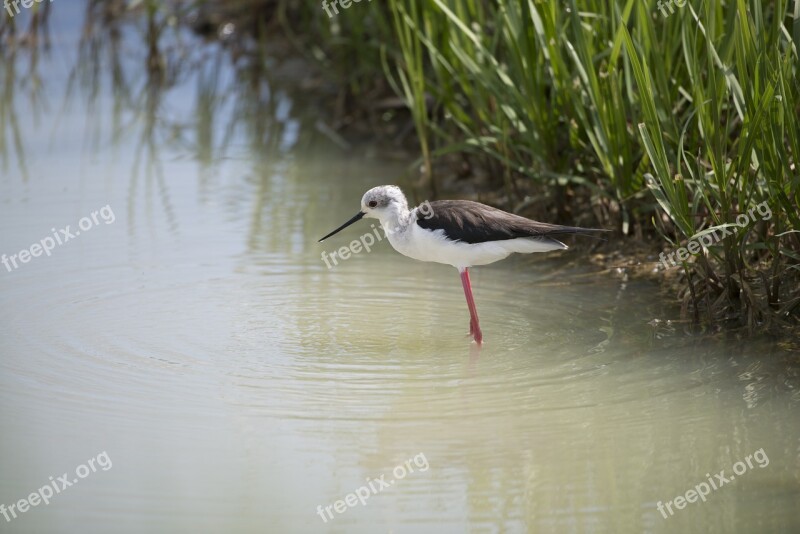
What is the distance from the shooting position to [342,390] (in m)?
4.61

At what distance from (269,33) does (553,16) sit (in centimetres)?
690

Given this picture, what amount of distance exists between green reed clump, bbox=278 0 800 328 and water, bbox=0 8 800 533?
0.42 meters

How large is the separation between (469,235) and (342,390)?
1062mm

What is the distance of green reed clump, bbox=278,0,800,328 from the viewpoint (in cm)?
488

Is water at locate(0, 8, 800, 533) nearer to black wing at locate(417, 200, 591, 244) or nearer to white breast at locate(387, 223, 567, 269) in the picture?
white breast at locate(387, 223, 567, 269)

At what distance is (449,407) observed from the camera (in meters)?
4.47

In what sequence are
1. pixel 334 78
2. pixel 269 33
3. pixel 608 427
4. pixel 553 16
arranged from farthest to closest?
pixel 269 33 < pixel 334 78 < pixel 553 16 < pixel 608 427

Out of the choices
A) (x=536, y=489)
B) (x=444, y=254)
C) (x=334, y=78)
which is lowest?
(x=536, y=489)

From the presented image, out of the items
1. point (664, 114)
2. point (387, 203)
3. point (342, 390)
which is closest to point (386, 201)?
point (387, 203)

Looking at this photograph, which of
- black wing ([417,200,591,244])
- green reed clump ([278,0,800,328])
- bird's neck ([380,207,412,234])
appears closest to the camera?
green reed clump ([278,0,800,328])

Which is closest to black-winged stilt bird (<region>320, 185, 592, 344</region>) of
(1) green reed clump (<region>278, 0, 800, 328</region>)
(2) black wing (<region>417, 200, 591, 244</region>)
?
(2) black wing (<region>417, 200, 591, 244</region>)

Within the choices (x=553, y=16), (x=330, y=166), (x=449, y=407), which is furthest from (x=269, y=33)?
(x=449, y=407)

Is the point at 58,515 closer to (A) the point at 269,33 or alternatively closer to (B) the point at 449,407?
(B) the point at 449,407

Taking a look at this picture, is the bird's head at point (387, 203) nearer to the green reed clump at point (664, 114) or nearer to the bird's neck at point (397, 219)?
the bird's neck at point (397, 219)
